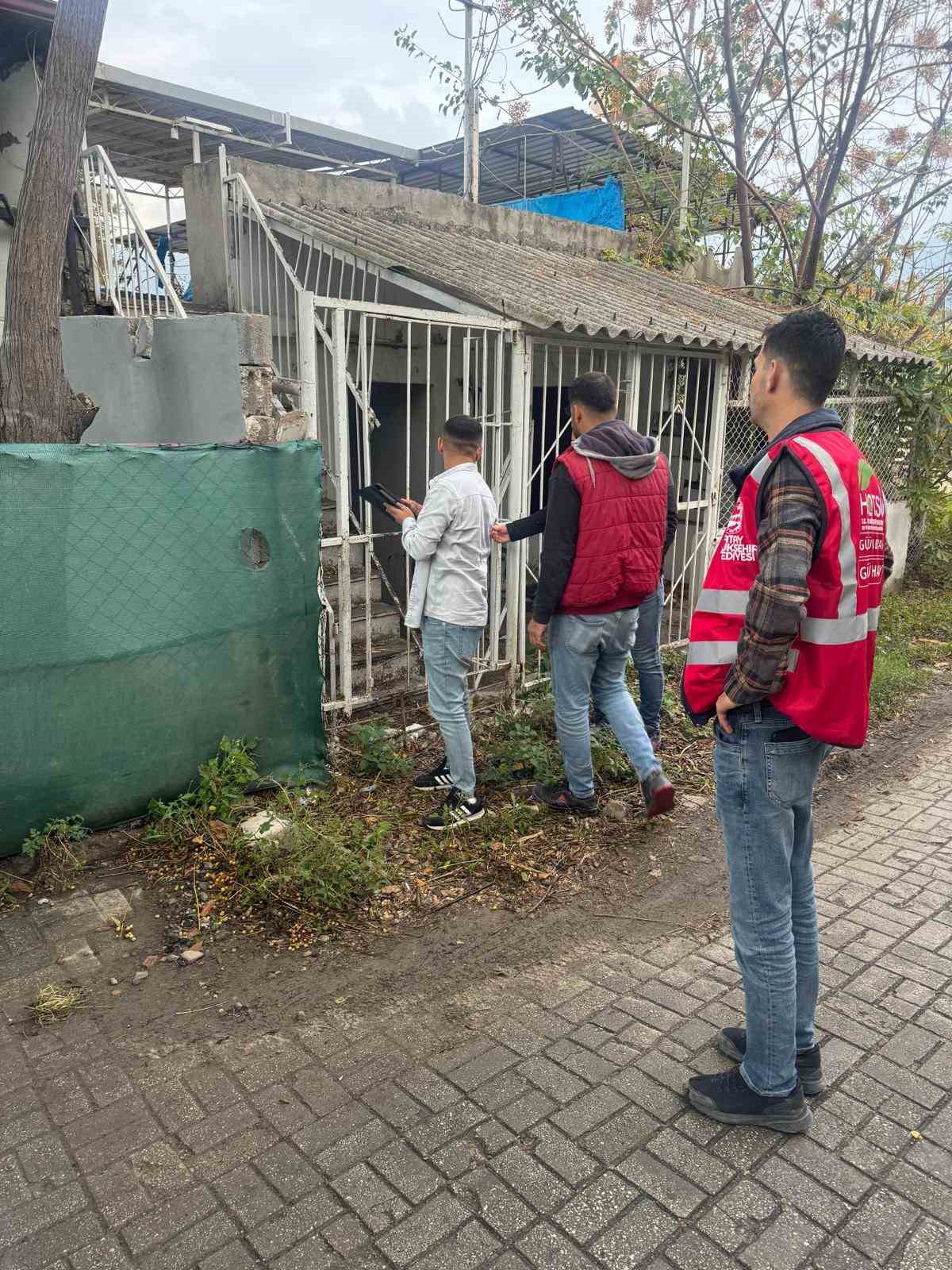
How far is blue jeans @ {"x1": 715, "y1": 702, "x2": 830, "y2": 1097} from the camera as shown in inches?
85.2

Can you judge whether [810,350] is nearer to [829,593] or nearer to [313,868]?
[829,593]

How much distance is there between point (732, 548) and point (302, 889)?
221cm

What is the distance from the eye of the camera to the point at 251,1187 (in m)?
Result: 2.14

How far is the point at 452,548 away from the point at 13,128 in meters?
6.44

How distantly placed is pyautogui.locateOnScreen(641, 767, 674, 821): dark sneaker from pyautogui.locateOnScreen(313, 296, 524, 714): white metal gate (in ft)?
5.38

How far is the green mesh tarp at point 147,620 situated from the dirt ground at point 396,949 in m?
0.44

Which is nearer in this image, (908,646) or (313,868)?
A: (313,868)

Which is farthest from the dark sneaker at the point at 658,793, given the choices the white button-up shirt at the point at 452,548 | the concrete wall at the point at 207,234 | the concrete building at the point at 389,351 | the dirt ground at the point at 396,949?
the concrete wall at the point at 207,234

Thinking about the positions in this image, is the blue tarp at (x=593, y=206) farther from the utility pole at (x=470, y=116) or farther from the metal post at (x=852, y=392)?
the metal post at (x=852, y=392)

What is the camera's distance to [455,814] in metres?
4.13

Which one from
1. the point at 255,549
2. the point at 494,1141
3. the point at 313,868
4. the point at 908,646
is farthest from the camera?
the point at 908,646

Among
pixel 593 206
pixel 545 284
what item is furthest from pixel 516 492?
pixel 593 206

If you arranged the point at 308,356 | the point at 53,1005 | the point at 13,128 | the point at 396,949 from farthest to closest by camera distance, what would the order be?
the point at 13,128
the point at 308,356
the point at 396,949
the point at 53,1005

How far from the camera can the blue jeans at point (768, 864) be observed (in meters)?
2.16
